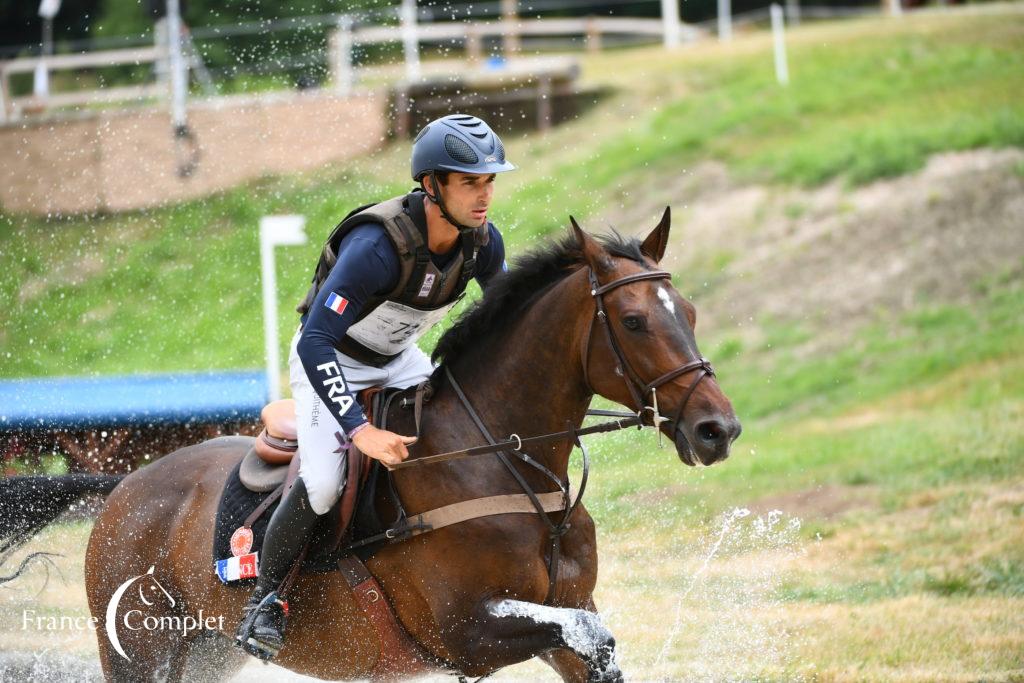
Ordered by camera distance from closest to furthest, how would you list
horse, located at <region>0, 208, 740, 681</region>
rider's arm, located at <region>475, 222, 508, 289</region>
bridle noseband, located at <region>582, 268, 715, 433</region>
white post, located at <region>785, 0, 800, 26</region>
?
bridle noseband, located at <region>582, 268, 715, 433</region>, horse, located at <region>0, 208, 740, 681</region>, rider's arm, located at <region>475, 222, 508, 289</region>, white post, located at <region>785, 0, 800, 26</region>

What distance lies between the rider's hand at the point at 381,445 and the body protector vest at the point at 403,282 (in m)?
0.52

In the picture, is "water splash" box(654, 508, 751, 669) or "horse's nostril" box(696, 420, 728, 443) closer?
"horse's nostril" box(696, 420, 728, 443)

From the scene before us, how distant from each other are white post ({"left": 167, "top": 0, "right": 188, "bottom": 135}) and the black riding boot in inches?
594

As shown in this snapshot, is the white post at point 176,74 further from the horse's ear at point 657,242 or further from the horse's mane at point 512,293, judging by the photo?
the horse's ear at point 657,242

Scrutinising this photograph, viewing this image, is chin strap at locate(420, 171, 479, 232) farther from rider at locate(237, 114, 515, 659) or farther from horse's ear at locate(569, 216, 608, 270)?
horse's ear at locate(569, 216, 608, 270)

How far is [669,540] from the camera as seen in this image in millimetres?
8352

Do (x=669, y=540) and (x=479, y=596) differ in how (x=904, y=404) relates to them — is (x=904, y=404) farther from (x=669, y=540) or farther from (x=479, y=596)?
(x=479, y=596)

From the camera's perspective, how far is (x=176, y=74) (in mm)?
20188

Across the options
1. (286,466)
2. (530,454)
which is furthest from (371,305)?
(286,466)

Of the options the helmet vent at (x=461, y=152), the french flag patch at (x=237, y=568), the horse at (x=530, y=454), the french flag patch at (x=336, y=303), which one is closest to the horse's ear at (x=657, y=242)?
the horse at (x=530, y=454)

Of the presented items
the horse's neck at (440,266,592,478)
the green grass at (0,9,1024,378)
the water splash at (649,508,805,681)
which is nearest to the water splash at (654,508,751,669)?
the water splash at (649,508,805,681)

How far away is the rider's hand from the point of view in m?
4.45

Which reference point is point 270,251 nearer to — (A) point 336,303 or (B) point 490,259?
(B) point 490,259

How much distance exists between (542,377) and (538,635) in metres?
0.96
